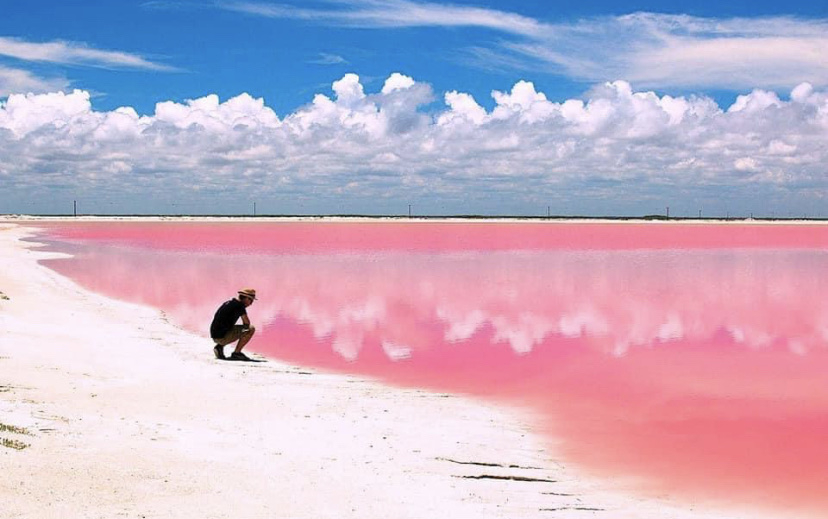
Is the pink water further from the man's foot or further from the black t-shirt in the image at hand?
the black t-shirt

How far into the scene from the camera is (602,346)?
19.8m

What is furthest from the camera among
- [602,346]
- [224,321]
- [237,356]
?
[602,346]

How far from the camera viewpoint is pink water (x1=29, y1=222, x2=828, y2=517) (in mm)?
10797

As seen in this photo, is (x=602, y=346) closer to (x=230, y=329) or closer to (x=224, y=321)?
(x=230, y=329)

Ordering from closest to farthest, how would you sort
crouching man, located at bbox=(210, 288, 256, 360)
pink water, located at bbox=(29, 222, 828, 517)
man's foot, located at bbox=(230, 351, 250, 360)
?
pink water, located at bbox=(29, 222, 828, 517)
man's foot, located at bbox=(230, 351, 250, 360)
crouching man, located at bbox=(210, 288, 256, 360)

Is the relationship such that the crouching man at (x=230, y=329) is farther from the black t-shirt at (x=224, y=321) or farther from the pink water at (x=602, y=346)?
the pink water at (x=602, y=346)

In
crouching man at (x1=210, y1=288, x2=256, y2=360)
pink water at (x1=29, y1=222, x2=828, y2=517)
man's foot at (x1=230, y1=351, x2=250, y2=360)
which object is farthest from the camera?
crouching man at (x1=210, y1=288, x2=256, y2=360)

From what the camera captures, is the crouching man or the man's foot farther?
the crouching man

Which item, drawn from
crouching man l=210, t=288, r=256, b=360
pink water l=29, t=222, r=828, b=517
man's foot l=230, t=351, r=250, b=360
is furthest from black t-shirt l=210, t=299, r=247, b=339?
pink water l=29, t=222, r=828, b=517

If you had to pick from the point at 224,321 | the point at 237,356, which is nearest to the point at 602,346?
the point at 237,356

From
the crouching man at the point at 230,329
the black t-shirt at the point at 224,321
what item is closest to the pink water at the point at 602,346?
the crouching man at the point at 230,329

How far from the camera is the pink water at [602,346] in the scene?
10797 millimetres

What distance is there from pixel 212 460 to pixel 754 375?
1152 cm

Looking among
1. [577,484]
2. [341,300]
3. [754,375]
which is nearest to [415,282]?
[341,300]
